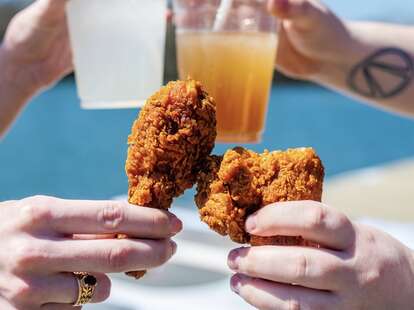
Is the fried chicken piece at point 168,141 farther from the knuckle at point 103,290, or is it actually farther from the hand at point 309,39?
the hand at point 309,39

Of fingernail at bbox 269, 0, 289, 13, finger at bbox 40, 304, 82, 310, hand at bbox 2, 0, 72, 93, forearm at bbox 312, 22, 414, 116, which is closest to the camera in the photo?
finger at bbox 40, 304, 82, 310

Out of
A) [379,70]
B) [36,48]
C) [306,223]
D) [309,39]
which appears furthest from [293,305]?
[379,70]

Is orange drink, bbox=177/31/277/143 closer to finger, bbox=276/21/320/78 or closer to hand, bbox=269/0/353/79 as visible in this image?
hand, bbox=269/0/353/79

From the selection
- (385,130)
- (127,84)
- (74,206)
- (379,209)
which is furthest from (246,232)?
(385,130)

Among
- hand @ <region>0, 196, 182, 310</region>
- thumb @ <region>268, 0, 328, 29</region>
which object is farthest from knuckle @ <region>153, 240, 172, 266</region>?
thumb @ <region>268, 0, 328, 29</region>

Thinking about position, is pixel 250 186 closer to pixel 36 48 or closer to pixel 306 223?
pixel 306 223

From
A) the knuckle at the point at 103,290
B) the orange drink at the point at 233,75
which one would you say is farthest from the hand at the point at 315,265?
→ the orange drink at the point at 233,75

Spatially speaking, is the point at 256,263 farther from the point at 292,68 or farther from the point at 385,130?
the point at 385,130
